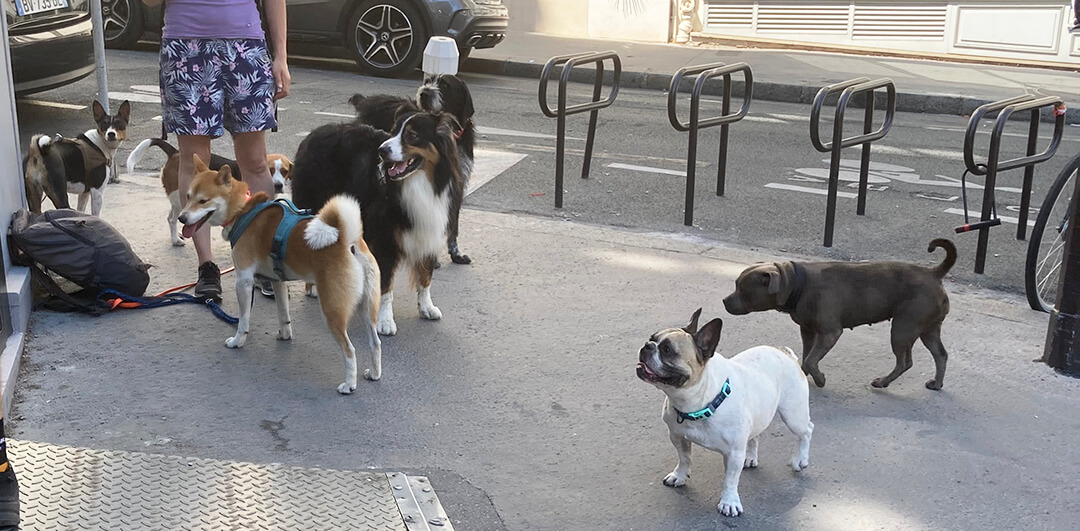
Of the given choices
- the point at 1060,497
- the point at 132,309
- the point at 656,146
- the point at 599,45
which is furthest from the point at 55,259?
the point at 599,45

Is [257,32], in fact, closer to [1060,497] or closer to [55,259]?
[55,259]

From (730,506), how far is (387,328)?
2066mm

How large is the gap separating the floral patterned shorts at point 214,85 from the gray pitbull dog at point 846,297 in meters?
2.44

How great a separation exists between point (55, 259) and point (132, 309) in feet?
1.41

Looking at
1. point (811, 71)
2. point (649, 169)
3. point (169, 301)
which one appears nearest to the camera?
point (169, 301)

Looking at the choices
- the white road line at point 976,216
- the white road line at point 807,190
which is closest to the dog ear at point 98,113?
the white road line at point 807,190

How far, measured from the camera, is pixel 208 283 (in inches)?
204

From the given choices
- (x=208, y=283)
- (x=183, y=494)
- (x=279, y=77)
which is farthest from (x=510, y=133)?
(x=183, y=494)

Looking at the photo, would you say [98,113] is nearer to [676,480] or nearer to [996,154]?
[676,480]

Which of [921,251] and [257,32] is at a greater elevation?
[257,32]

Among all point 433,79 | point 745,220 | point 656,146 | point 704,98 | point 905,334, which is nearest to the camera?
point 905,334

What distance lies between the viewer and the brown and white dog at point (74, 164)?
561 cm

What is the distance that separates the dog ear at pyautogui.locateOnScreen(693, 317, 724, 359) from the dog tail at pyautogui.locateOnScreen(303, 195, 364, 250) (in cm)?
153

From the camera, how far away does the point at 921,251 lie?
670 cm
